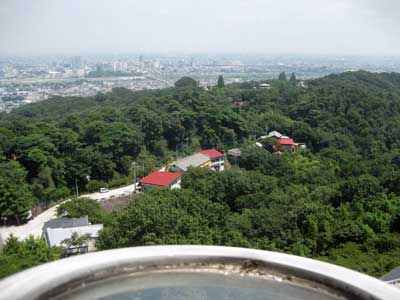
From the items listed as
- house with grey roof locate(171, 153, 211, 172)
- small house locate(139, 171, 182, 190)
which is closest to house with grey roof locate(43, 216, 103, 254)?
small house locate(139, 171, 182, 190)

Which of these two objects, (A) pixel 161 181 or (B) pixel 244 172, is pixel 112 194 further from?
(B) pixel 244 172

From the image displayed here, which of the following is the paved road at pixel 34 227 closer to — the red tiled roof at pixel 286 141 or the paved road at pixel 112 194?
the paved road at pixel 112 194

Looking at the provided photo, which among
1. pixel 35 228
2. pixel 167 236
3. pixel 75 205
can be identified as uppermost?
pixel 167 236

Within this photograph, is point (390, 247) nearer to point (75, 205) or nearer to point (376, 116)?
point (75, 205)

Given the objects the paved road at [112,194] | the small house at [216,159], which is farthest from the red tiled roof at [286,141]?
the paved road at [112,194]

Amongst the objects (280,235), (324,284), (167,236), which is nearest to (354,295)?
(324,284)

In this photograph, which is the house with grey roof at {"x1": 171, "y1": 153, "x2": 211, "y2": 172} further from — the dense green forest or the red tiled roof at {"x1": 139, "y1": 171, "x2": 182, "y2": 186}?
the red tiled roof at {"x1": 139, "y1": 171, "x2": 182, "y2": 186}
